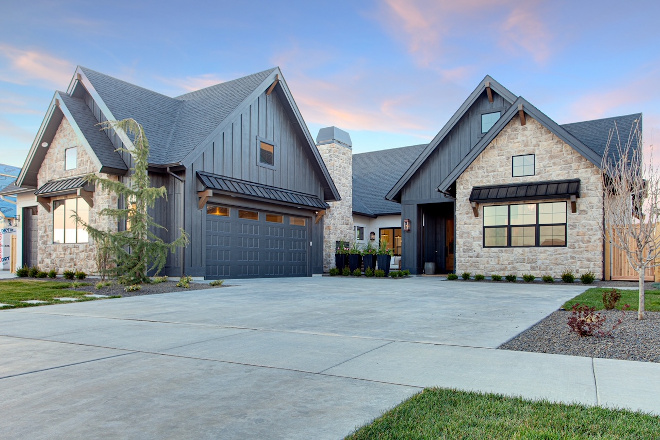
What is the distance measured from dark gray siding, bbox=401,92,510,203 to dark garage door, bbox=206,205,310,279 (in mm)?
4938

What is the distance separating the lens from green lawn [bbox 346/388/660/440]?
2854 millimetres

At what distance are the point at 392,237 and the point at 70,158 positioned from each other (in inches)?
598

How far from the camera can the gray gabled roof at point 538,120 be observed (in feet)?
51.2

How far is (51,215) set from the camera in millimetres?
17969

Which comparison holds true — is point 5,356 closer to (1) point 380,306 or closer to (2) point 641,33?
(1) point 380,306

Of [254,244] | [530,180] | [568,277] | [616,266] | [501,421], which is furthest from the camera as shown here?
[254,244]

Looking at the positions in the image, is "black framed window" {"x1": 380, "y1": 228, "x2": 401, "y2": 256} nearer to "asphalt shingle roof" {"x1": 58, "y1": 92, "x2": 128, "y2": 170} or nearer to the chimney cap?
the chimney cap

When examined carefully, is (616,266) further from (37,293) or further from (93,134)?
(93,134)

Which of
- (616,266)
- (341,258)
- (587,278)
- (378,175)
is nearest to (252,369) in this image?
(587,278)

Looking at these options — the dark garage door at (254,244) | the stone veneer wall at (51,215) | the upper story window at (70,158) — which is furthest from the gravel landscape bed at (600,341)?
the upper story window at (70,158)

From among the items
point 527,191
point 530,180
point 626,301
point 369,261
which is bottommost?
point 626,301

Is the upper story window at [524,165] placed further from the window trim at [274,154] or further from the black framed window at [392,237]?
the window trim at [274,154]

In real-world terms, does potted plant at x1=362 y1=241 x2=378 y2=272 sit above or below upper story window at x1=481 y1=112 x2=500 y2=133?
below

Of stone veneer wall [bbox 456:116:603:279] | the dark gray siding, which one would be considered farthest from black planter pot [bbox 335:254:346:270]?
stone veneer wall [bbox 456:116:603:279]
